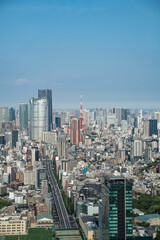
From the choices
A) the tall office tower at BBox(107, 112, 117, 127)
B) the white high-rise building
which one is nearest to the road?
the white high-rise building

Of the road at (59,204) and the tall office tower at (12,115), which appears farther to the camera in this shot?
the tall office tower at (12,115)

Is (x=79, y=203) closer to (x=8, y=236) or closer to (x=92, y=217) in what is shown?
(x=92, y=217)

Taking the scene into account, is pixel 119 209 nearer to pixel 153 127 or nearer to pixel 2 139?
pixel 2 139

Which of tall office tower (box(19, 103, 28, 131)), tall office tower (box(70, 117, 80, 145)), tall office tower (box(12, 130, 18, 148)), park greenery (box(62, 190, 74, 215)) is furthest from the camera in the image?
tall office tower (box(19, 103, 28, 131))

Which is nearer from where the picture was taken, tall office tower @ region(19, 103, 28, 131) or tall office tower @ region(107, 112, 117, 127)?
tall office tower @ region(19, 103, 28, 131)

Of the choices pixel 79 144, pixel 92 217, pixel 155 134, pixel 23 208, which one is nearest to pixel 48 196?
pixel 23 208

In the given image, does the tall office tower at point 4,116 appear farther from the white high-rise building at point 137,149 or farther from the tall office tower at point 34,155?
the white high-rise building at point 137,149

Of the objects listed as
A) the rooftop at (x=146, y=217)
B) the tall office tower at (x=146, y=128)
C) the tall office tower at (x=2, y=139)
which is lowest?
the rooftop at (x=146, y=217)

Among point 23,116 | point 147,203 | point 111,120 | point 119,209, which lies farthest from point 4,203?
point 111,120

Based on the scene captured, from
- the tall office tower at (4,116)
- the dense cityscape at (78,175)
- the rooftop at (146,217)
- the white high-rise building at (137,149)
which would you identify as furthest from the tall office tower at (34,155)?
the rooftop at (146,217)

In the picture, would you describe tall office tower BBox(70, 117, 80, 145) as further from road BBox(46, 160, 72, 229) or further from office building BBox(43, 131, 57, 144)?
road BBox(46, 160, 72, 229)
